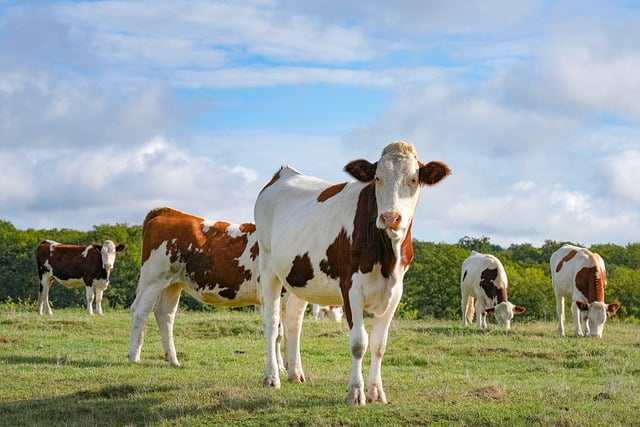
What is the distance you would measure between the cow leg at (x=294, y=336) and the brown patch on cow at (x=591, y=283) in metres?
13.0

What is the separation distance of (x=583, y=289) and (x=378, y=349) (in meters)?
15.0

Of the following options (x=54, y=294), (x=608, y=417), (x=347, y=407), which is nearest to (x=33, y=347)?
(x=347, y=407)

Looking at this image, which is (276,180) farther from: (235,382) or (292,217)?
(235,382)

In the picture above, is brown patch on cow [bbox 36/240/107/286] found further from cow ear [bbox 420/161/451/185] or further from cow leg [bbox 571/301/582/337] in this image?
cow ear [bbox 420/161/451/185]

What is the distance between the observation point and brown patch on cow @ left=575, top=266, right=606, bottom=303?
2375 centimetres

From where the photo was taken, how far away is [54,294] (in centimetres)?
5369

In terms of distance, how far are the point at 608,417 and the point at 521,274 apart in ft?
160

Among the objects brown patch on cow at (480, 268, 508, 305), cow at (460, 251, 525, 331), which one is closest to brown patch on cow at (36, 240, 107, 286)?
cow at (460, 251, 525, 331)

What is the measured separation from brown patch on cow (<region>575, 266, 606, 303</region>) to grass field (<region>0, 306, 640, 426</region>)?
2107 millimetres

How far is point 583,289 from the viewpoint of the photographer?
24281 millimetres

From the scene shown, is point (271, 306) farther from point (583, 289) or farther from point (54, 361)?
point (583, 289)

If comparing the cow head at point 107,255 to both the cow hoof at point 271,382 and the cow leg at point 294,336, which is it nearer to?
the cow leg at point 294,336

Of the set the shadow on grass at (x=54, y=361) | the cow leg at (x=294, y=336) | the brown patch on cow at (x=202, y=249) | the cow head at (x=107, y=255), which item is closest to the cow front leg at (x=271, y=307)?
the cow leg at (x=294, y=336)

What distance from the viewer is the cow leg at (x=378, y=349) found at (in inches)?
415
